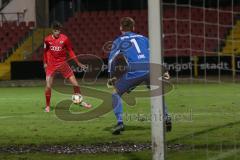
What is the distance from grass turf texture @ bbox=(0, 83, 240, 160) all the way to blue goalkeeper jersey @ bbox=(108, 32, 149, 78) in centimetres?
109

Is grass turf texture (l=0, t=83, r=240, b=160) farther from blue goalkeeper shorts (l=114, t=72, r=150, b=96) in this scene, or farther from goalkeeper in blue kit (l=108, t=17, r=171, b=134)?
blue goalkeeper shorts (l=114, t=72, r=150, b=96)

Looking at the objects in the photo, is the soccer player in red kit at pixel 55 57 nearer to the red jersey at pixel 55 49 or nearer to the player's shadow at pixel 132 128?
the red jersey at pixel 55 49

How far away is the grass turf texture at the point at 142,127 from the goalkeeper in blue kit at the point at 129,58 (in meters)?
0.52

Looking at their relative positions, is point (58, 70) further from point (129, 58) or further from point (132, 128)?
point (129, 58)

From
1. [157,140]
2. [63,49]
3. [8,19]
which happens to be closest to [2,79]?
[8,19]

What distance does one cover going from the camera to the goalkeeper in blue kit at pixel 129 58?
9.01m

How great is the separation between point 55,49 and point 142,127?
147 inches

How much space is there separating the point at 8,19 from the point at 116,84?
2245cm

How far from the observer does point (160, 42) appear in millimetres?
5797

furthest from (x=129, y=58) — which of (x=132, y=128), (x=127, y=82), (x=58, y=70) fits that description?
(x=58, y=70)

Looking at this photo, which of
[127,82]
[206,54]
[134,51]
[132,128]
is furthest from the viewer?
[206,54]

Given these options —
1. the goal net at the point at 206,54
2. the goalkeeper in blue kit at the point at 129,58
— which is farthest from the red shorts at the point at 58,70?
the goal net at the point at 206,54

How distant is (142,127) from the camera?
10.1m

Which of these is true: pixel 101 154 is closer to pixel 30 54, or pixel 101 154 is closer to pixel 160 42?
pixel 160 42
